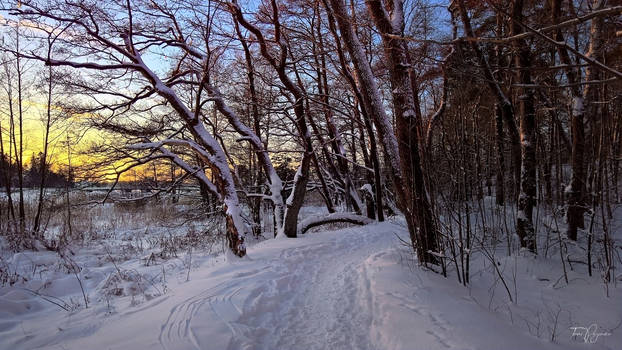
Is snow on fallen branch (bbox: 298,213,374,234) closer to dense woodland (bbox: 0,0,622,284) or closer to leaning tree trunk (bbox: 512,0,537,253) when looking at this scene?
dense woodland (bbox: 0,0,622,284)

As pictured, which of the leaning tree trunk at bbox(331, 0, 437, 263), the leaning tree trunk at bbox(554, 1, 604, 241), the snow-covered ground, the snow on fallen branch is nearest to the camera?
the snow-covered ground

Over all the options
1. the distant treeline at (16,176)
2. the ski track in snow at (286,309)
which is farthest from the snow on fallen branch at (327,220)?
the distant treeline at (16,176)

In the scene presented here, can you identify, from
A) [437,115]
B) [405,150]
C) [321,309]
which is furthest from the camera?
[437,115]

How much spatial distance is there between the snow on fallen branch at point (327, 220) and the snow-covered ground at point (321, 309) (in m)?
3.45

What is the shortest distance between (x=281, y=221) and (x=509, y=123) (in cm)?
611

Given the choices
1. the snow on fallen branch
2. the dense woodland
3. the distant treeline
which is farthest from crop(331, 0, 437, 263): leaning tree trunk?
the distant treeline

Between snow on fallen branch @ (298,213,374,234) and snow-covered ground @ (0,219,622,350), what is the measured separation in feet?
11.3

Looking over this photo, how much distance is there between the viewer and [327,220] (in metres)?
8.94

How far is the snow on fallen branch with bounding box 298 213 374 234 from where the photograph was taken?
8500 millimetres

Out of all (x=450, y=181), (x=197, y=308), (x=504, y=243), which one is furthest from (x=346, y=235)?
(x=197, y=308)

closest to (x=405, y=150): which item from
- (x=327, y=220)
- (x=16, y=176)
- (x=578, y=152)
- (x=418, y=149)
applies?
(x=418, y=149)

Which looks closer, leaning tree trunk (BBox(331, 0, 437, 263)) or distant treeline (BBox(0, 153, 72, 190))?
leaning tree trunk (BBox(331, 0, 437, 263))

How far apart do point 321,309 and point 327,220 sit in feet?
19.1

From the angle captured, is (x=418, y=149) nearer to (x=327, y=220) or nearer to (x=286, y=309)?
(x=286, y=309)
